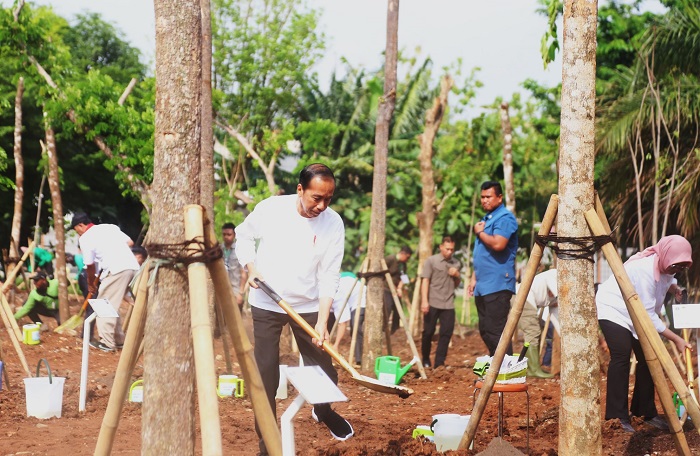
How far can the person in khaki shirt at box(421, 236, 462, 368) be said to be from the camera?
38.6 feet

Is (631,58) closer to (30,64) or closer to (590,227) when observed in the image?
(30,64)

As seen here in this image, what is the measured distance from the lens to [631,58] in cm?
1758

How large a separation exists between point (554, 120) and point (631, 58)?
7.88 ft

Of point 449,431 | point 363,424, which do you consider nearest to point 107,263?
A: point 363,424

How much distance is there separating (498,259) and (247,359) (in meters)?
5.17

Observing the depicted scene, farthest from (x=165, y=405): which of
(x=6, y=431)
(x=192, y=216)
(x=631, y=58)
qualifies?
(x=631, y=58)

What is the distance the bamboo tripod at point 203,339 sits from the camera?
3.63m

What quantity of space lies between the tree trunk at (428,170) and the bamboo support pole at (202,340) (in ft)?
33.9

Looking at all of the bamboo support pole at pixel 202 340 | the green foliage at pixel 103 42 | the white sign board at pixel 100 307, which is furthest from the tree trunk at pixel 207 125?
the green foliage at pixel 103 42

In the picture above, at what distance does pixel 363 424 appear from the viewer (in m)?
6.95

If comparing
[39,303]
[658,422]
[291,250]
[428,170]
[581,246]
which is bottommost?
[39,303]

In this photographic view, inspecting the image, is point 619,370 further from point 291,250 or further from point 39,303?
point 39,303

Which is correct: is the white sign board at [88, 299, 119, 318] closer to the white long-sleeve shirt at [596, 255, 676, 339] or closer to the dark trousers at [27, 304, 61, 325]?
the white long-sleeve shirt at [596, 255, 676, 339]

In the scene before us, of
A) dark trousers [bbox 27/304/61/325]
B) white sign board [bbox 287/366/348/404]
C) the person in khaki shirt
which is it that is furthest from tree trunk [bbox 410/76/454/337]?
white sign board [bbox 287/366/348/404]
